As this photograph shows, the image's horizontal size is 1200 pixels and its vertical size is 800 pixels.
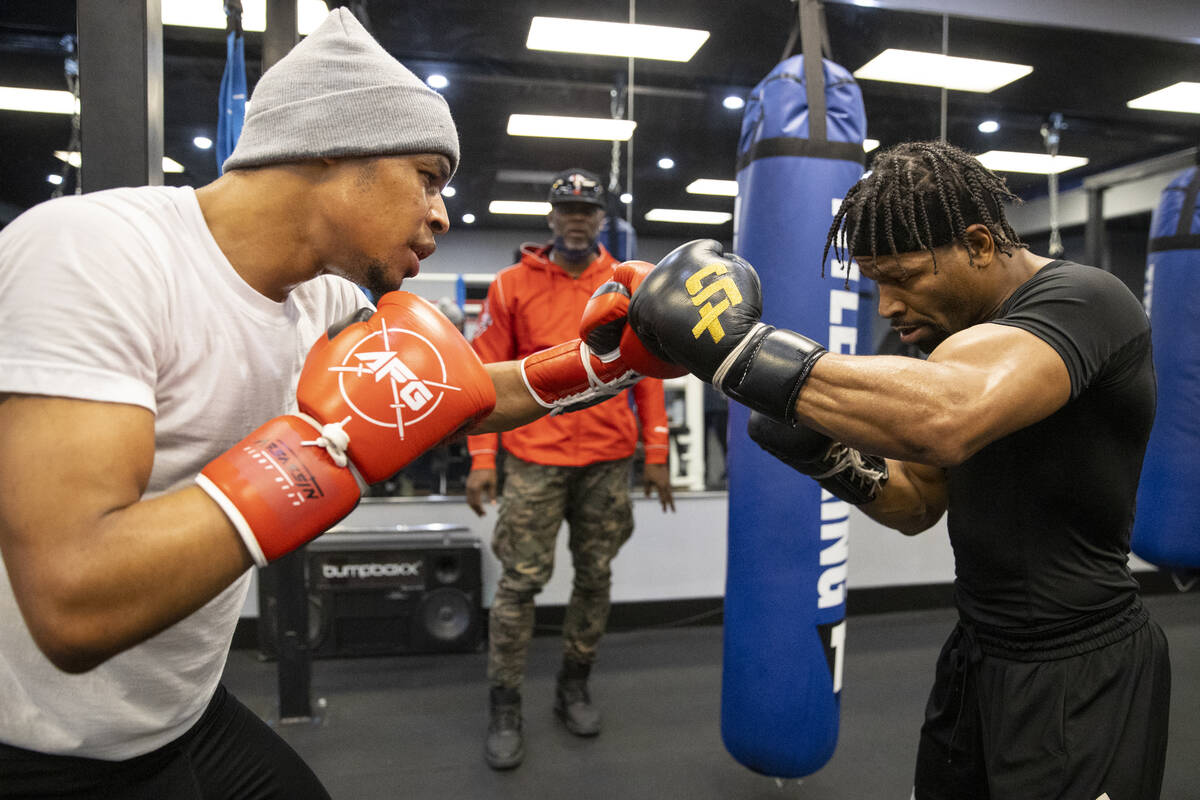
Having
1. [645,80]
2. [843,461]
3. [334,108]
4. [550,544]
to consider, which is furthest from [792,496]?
[645,80]

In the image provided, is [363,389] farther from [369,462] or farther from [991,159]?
[991,159]

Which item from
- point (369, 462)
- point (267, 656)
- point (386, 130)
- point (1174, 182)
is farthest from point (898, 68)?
→ point (267, 656)

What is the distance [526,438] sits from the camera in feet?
7.88

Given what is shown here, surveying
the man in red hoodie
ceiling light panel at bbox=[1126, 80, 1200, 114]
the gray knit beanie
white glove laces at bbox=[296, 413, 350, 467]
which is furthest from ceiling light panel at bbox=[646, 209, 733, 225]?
white glove laces at bbox=[296, 413, 350, 467]

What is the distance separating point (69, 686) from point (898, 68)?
13.1ft

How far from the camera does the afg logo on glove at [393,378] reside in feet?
2.72

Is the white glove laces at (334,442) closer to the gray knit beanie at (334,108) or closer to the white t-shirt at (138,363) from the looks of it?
the white t-shirt at (138,363)

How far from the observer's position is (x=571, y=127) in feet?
13.4

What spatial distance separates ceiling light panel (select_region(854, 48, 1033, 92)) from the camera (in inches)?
139

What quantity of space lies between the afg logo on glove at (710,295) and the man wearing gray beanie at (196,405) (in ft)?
0.99

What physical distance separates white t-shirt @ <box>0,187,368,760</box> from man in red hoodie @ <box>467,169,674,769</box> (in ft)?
4.49

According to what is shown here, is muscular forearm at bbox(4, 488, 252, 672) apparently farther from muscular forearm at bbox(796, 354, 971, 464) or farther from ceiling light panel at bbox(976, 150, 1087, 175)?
ceiling light panel at bbox(976, 150, 1087, 175)

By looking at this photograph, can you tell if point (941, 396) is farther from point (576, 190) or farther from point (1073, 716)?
point (576, 190)

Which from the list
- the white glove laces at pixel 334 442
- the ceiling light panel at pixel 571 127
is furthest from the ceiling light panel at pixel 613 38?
the white glove laces at pixel 334 442
